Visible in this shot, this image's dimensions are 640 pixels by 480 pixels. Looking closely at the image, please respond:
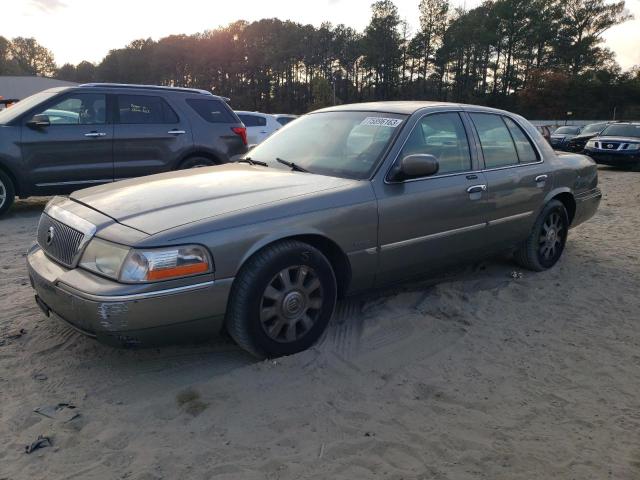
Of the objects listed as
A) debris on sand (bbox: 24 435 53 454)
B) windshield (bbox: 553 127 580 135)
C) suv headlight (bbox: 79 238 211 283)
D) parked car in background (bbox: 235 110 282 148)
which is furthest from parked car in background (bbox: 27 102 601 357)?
windshield (bbox: 553 127 580 135)

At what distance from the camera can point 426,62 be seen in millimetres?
66875

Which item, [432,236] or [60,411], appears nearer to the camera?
[60,411]

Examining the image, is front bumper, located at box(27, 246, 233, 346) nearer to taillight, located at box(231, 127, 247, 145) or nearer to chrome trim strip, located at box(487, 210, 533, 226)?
chrome trim strip, located at box(487, 210, 533, 226)

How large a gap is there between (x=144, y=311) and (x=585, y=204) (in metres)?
4.81

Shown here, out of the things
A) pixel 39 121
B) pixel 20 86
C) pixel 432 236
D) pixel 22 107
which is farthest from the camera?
pixel 20 86

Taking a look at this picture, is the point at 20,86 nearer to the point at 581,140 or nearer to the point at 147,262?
the point at 581,140

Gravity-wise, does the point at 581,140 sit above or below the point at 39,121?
below

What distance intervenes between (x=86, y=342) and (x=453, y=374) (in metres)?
2.36

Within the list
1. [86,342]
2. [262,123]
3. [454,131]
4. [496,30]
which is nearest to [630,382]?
[454,131]

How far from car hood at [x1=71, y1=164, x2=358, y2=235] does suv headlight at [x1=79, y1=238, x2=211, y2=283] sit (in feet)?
0.49

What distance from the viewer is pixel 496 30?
2425 inches

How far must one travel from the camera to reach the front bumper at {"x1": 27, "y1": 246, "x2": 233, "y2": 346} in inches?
111

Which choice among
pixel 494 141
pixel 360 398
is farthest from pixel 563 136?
pixel 360 398

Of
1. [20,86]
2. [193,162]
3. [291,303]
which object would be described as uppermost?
[20,86]
